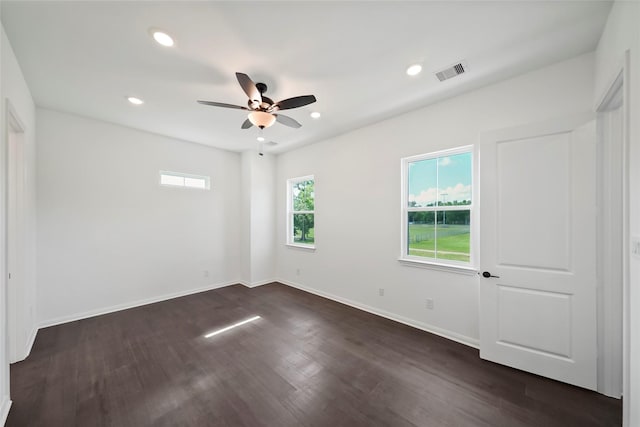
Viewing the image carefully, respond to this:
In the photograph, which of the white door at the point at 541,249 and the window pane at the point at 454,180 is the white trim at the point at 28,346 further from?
the window pane at the point at 454,180

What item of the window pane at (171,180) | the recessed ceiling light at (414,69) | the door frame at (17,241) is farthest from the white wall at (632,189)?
the window pane at (171,180)

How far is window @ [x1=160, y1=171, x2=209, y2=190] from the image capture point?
4141 millimetres

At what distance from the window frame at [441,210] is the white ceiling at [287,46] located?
0.67 meters

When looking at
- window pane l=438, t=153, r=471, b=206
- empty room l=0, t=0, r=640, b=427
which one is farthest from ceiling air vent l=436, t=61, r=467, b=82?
window pane l=438, t=153, r=471, b=206

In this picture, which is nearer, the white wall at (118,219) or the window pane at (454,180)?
the window pane at (454,180)

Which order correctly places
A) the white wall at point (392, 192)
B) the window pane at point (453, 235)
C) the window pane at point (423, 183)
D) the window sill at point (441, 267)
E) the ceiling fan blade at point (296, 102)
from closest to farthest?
the ceiling fan blade at point (296, 102)
the white wall at point (392, 192)
the window sill at point (441, 267)
the window pane at point (453, 235)
the window pane at point (423, 183)

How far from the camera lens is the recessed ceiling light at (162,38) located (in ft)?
5.78

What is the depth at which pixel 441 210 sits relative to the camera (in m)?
2.95

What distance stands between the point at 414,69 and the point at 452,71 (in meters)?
0.38

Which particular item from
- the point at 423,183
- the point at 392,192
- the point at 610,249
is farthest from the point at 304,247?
the point at 610,249

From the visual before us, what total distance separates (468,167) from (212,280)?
4.78 metres

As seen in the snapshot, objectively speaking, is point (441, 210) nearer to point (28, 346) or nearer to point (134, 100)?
point (134, 100)

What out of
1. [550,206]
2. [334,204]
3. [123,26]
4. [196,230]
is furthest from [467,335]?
[196,230]

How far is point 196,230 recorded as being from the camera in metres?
4.48
